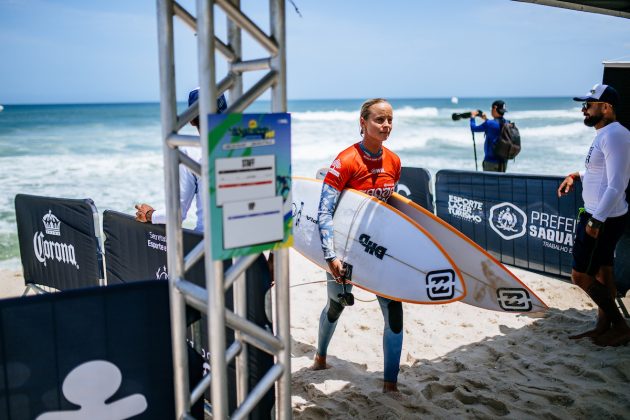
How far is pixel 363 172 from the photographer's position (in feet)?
12.1

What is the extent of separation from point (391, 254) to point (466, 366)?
1039 millimetres

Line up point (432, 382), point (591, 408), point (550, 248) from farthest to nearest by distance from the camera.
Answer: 1. point (550, 248)
2. point (432, 382)
3. point (591, 408)

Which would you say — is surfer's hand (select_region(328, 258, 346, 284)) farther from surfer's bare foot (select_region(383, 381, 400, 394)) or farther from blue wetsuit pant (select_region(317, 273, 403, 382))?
surfer's bare foot (select_region(383, 381, 400, 394))

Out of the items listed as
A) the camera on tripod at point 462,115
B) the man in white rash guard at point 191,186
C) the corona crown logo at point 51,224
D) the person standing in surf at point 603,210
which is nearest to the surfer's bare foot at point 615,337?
the person standing in surf at point 603,210

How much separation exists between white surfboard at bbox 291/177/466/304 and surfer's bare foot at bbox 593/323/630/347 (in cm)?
143

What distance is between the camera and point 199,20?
1918mm

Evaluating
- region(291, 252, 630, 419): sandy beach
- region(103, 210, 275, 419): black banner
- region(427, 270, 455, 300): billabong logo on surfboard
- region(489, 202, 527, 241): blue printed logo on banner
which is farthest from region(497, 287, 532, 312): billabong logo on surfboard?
region(103, 210, 275, 419): black banner

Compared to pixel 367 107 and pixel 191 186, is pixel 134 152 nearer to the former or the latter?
pixel 367 107

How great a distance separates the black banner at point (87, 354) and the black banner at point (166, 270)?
0.24 m

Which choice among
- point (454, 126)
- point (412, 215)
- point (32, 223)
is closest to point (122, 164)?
point (32, 223)

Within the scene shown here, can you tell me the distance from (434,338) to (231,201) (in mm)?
3283

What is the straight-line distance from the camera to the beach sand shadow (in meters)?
3.50

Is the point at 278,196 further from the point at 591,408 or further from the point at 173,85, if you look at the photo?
the point at 591,408

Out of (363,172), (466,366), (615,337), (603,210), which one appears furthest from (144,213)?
(615,337)
